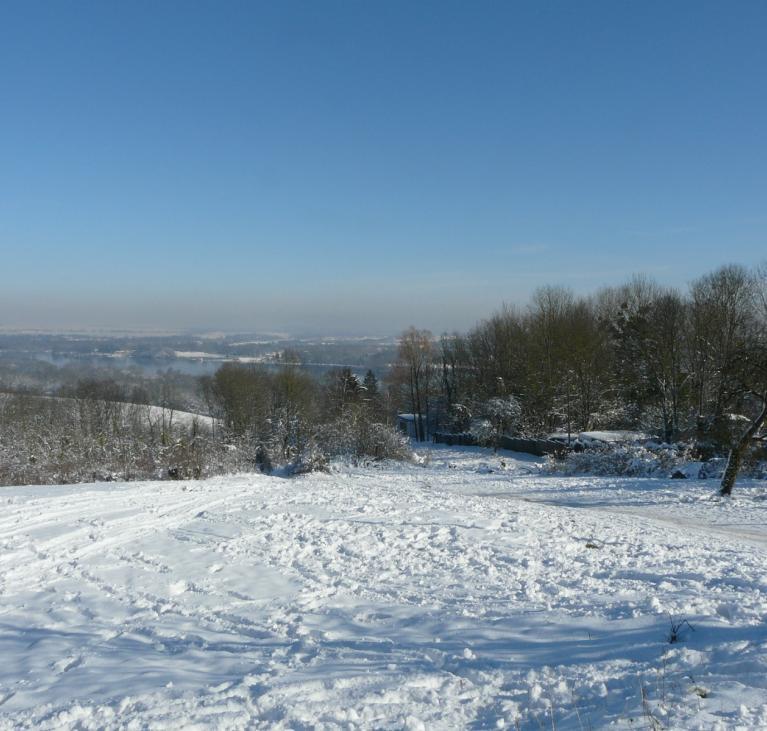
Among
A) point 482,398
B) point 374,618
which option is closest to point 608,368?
point 482,398

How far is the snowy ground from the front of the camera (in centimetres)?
464

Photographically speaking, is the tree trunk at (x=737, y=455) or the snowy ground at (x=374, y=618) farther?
the tree trunk at (x=737, y=455)

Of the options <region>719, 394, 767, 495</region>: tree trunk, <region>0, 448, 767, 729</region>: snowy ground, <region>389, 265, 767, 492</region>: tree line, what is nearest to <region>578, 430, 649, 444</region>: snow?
<region>389, 265, 767, 492</region>: tree line

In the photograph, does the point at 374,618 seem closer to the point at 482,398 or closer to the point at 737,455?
the point at 737,455

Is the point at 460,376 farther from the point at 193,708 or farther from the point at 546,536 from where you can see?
the point at 193,708

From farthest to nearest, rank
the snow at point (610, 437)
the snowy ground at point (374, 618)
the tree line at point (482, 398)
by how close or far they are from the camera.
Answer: the snow at point (610, 437)
the tree line at point (482, 398)
the snowy ground at point (374, 618)

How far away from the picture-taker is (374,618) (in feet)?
22.4

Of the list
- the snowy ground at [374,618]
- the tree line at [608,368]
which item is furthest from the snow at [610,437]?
the snowy ground at [374,618]

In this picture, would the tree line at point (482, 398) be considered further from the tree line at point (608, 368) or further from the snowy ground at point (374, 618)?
the snowy ground at point (374, 618)

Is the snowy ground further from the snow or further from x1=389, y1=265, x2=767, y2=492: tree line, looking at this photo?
the snow

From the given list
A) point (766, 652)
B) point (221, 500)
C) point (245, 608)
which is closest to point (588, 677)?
point (766, 652)

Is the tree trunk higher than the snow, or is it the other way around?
the tree trunk

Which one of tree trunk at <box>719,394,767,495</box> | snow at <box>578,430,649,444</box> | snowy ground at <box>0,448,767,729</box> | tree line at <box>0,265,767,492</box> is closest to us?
snowy ground at <box>0,448,767,729</box>

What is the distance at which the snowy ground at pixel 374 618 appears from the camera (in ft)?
15.2
